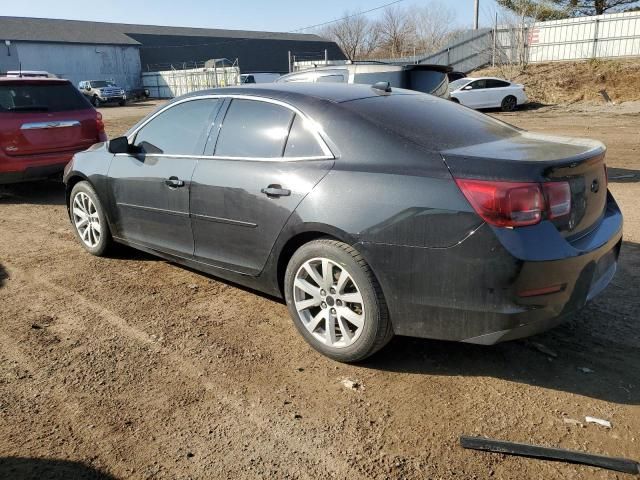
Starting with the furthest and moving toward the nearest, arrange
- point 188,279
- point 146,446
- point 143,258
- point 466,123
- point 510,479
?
1. point 143,258
2. point 188,279
3. point 466,123
4. point 146,446
5. point 510,479

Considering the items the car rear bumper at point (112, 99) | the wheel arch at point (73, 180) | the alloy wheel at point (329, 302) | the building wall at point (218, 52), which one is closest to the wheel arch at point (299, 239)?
the alloy wheel at point (329, 302)

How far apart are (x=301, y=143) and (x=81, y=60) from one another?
190 feet

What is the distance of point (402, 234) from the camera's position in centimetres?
294

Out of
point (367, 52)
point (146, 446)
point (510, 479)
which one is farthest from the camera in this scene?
point (367, 52)

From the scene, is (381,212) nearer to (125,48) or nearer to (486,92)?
(486,92)

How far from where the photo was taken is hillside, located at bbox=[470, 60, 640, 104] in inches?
1007

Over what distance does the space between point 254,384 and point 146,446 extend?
2.30ft

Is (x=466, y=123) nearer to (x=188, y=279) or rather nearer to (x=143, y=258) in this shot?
(x=188, y=279)

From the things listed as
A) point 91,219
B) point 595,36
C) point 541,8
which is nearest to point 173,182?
point 91,219

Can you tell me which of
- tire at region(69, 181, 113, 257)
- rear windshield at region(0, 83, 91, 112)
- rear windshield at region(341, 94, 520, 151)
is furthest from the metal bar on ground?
rear windshield at region(0, 83, 91, 112)

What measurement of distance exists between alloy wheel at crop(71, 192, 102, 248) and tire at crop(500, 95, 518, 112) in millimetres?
21779

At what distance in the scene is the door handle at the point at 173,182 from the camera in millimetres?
4153

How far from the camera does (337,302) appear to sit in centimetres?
330

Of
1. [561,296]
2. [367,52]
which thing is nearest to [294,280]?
[561,296]
